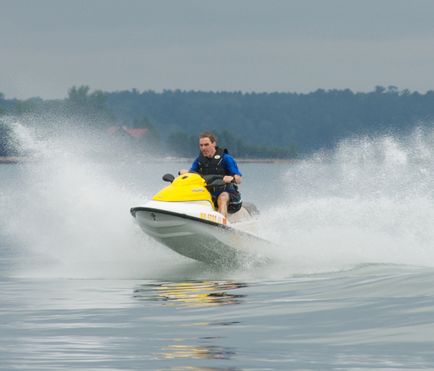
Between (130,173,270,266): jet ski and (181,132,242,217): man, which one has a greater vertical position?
(181,132,242,217): man

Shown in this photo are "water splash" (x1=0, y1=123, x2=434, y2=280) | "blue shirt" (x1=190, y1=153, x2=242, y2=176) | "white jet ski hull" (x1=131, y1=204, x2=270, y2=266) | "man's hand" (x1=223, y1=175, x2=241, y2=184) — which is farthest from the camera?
"water splash" (x1=0, y1=123, x2=434, y2=280)

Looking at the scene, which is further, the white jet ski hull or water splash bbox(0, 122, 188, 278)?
water splash bbox(0, 122, 188, 278)

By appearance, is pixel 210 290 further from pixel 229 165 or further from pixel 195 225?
pixel 229 165

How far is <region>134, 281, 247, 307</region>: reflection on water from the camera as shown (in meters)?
14.2

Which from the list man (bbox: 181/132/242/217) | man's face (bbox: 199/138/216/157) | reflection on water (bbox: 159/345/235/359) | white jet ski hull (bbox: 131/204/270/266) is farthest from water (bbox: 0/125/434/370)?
man's face (bbox: 199/138/216/157)

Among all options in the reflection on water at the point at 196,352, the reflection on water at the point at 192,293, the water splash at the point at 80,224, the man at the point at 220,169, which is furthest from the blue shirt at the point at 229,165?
the reflection on water at the point at 196,352

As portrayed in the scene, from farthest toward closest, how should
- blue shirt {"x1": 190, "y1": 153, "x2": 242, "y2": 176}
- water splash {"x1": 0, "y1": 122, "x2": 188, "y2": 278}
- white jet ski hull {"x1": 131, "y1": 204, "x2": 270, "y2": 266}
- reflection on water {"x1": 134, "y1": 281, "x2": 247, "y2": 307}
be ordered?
water splash {"x1": 0, "y1": 122, "x2": 188, "y2": 278}, blue shirt {"x1": 190, "y1": 153, "x2": 242, "y2": 176}, white jet ski hull {"x1": 131, "y1": 204, "x2": 270, "y2": 266}, reflection on water {"x1": 134, "y1": 281, "x2": 247, "y2": 307}

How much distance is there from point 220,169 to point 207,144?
1.36 feet

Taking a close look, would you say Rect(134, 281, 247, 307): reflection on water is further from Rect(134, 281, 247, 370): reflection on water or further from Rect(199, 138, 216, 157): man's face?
Rect(199, 138, 216, 157): man's face

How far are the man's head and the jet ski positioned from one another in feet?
1.01

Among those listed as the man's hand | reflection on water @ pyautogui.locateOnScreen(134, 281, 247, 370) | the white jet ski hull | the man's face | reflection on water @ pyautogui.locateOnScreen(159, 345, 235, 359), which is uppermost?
the man's face

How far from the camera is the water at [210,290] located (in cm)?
1095

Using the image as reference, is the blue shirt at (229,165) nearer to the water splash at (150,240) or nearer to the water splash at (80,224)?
the water splash at (150,240)

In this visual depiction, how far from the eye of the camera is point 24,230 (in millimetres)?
29797
